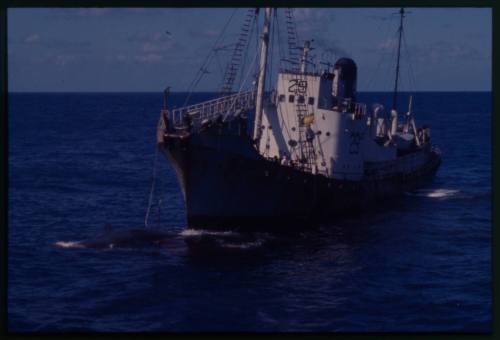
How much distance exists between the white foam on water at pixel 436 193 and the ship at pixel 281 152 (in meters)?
2.78

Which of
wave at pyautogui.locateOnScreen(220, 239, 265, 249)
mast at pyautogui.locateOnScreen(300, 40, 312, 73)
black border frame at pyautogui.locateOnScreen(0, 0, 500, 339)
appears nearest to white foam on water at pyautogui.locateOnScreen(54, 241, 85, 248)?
wave at pyautogui.locateOnScreen(220, 239, 265, 249)

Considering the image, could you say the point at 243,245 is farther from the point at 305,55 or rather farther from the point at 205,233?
the point at 305,55

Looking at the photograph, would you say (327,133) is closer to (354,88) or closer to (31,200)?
(354,88)

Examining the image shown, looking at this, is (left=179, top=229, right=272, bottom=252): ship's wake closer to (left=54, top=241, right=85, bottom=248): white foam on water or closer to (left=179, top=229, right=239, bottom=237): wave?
(left=179, top=229, right=239, bottom=237): wave

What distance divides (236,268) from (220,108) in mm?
7822

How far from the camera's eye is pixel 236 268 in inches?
989

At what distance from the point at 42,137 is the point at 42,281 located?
53.1 m

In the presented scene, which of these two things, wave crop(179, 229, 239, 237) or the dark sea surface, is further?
wave crop(179, 229, 239, 237)

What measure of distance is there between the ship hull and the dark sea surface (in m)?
0.83

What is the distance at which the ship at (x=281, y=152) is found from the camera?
28453 mm

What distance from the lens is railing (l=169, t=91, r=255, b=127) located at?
28.8 metres

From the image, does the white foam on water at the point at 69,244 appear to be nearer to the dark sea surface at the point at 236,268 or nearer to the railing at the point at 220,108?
the dark sea surface at the point at 236,268
